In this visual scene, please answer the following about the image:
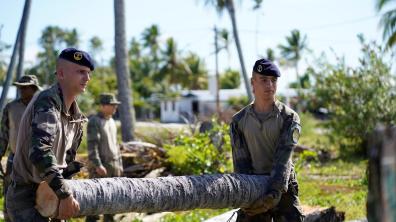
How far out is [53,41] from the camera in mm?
90750

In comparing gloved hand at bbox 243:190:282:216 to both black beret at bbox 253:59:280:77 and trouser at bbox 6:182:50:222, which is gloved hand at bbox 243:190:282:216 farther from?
trouser at bbox 6:182:50:222

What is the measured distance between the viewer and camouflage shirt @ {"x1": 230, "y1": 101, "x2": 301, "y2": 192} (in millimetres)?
5172

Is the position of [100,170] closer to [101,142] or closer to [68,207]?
[101,142]

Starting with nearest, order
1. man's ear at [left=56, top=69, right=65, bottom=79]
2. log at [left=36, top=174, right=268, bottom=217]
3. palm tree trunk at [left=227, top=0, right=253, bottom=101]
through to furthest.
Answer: log at [left=36, top=174, right=268, bottom=217], man's ear at [left=56, top=69, right=65, bottom=79], palm tree trunk at [left=227, top=0, right=253, bottom=101]

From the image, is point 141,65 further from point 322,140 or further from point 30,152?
point 30,152

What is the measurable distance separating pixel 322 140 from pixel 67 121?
2105cm

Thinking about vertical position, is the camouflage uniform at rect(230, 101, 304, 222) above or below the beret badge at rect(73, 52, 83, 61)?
below

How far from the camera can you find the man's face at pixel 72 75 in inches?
170

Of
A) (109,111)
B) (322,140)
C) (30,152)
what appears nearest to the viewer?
(30,152)

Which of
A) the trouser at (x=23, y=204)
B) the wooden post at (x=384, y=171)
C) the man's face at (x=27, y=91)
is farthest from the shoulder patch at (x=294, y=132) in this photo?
the man's face at (x=27, y=91)

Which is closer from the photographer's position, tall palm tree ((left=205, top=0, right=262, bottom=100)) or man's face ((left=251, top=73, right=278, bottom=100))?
→ man's face ((left=251, top=73, right=278, bottom=100))

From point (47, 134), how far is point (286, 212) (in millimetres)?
2333

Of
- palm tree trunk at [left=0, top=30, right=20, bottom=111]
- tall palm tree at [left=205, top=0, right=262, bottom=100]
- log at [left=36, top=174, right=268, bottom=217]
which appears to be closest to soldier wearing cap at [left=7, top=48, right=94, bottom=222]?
log at [left=36, top=174, right=268, bottom=217]

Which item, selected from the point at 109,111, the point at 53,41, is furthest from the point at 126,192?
the point at 53,41
